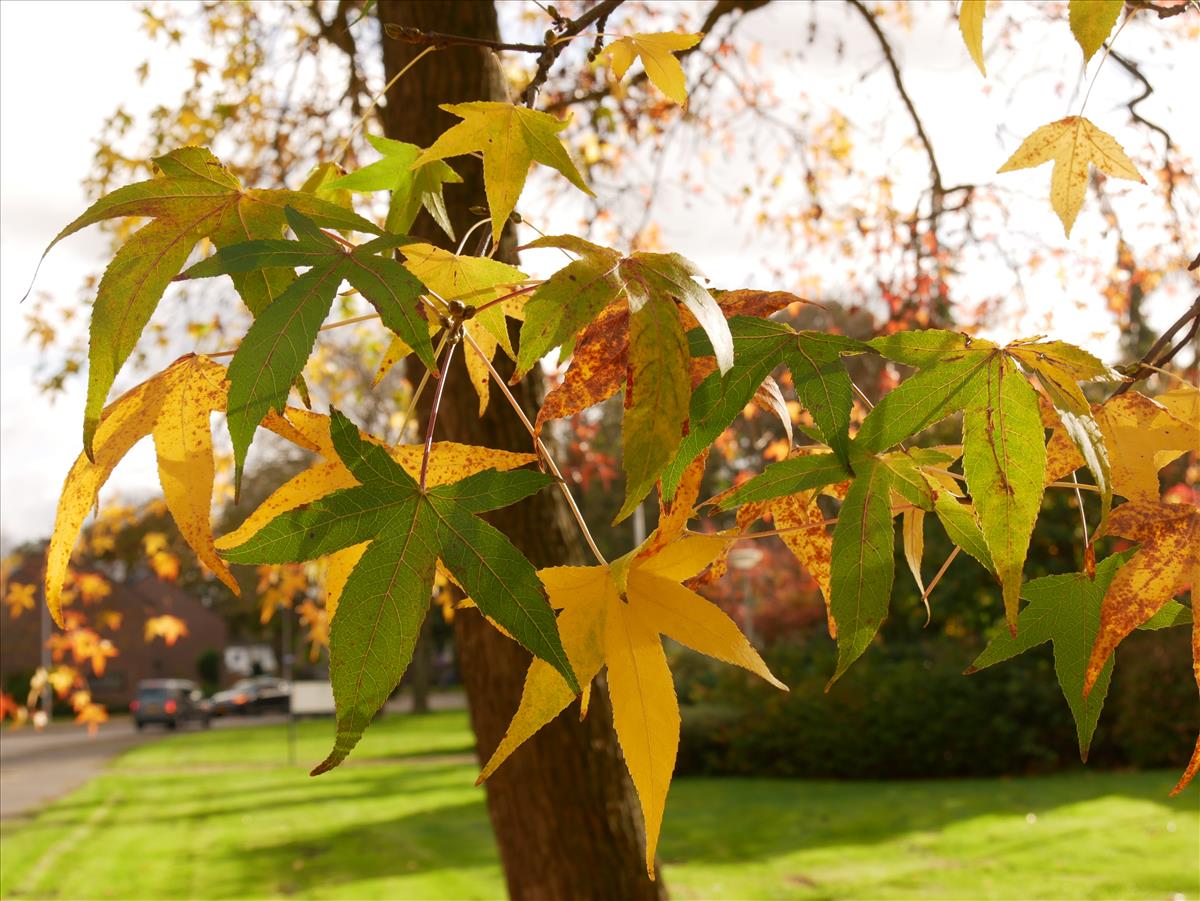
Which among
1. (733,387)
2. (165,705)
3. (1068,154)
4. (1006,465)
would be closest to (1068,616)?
(1006,465)

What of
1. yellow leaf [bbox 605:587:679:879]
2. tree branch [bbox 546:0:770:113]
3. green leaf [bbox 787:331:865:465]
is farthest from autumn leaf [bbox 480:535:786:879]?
tree branch [bbox 546:0:770:113]

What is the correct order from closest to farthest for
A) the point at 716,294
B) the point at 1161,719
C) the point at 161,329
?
the point at 716,294 < the point at 161,329 < the point at 1161,719

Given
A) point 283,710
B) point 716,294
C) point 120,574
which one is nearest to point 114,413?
point 716,294

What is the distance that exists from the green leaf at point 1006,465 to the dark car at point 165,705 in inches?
1358

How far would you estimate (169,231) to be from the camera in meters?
0.73

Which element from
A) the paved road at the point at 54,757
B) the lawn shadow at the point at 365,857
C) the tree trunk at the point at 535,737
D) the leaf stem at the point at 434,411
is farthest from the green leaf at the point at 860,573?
the paved road at the point at 54,757

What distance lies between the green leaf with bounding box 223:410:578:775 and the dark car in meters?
34.4

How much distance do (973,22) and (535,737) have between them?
2639 millimetres

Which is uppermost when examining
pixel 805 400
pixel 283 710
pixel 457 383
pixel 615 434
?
pixel 615 434

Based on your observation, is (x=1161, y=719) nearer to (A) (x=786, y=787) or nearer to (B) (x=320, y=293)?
(A) (x=786, y=787)

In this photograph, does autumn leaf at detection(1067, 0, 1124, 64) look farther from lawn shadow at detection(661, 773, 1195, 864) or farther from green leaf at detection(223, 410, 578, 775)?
lawn shadow at detection(661, 773, 1195, 864)

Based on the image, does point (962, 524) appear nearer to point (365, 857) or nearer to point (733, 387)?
point (733, 387)

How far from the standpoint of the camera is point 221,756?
864 inches

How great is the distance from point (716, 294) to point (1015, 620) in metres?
0.28
